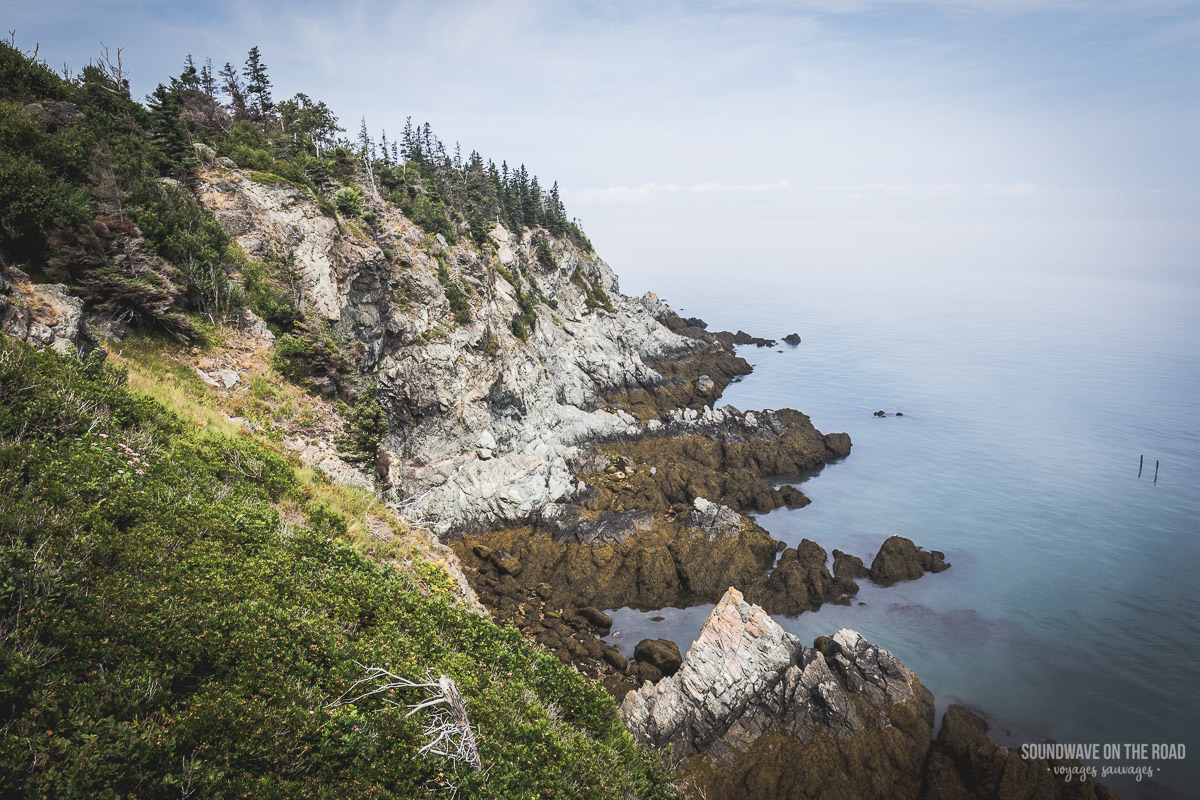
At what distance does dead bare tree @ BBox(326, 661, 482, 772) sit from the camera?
643cm

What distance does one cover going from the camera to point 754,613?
20156mm

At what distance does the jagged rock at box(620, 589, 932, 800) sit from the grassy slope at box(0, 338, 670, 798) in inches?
326

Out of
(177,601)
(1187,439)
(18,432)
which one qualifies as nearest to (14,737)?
(177,601)

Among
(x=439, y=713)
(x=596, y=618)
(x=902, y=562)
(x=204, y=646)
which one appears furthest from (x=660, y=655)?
(x=204, y=646)

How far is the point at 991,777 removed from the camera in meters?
16.9

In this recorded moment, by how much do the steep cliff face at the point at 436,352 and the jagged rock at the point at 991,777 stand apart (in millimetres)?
21293

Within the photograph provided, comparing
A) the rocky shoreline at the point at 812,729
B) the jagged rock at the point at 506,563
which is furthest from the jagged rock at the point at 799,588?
the jagged rock at the point at 506,563

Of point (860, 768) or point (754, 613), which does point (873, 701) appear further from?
point (754, 613)

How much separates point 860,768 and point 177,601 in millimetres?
20272

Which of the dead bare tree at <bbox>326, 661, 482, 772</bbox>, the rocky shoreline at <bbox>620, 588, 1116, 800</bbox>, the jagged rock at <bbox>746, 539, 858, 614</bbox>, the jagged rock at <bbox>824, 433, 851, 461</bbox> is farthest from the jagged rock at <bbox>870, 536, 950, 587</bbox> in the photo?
the dead bare tree at <bbox>326, 661, 482, 772</bbox>

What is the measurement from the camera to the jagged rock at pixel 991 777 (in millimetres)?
16453

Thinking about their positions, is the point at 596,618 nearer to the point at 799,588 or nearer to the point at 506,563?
the point at 506,563

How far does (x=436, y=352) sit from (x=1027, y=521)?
43.2m

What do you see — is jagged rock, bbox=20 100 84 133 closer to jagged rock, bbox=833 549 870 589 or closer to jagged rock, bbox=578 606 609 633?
jagged rock, bbox=578 606 609 633
